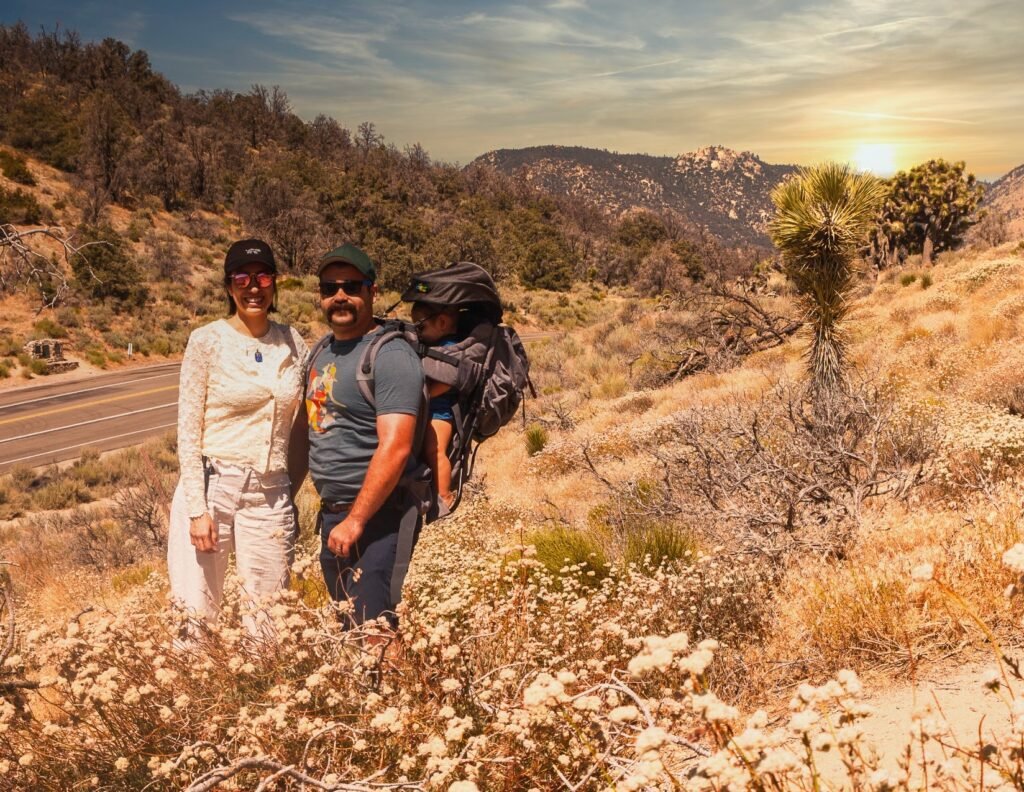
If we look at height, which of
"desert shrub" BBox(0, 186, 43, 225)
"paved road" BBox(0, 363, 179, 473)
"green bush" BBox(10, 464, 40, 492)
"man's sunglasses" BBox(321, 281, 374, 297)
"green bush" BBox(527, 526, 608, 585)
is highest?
"desert shrub" BBox(0, 186, 43, 225)

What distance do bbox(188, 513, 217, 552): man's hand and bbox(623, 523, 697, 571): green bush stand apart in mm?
2650

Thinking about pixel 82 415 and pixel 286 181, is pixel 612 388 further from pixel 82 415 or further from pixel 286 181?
pixel 286 181

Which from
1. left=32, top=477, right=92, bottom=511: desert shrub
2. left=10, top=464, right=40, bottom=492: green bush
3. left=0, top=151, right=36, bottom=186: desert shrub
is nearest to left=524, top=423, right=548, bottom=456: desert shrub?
left=32, top=477, right=92, bottom=511: desert shrub

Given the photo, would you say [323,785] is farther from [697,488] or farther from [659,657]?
[697,488]

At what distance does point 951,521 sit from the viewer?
4453 mm

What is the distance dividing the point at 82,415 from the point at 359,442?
2324 centimetres

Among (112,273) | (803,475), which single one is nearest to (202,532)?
(803,475)

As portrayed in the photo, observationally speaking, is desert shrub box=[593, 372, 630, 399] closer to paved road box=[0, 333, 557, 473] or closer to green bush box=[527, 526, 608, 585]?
green bush box=[527, 526, 608, 585]

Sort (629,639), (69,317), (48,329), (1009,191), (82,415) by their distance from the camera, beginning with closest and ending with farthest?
(629,639), (82,415), (48,329), (69,317), (1009,191)

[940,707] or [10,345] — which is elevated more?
[10,345]

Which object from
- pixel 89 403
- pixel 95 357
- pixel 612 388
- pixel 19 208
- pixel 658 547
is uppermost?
pixel 19 208

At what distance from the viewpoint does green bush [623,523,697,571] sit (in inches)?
189

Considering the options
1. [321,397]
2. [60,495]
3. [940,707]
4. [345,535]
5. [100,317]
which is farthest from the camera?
[100,317]

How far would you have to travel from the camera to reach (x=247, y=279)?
11.2ft
